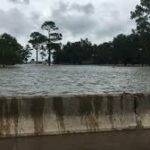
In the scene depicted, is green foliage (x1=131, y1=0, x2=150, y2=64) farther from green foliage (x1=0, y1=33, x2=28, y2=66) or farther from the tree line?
green foliage (x1=0, y1=33, x2=28, y2=66)

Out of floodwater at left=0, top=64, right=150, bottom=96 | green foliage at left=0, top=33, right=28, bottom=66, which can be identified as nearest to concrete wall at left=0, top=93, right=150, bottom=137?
floodwater at left=0, top=64, right=150, bottom=96

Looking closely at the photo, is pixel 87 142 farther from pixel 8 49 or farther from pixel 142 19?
pixel 8 49

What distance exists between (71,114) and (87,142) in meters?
0.48

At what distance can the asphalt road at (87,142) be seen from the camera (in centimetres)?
798

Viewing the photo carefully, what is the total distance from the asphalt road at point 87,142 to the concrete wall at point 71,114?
0.09m

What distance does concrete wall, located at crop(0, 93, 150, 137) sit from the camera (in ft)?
26.3

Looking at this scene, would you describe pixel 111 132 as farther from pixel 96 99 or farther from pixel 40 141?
pixel 40 141

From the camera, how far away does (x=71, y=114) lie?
8281mm

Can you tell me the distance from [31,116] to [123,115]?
1443mm

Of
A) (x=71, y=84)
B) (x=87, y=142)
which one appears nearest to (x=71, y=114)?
(x=87, y=142)

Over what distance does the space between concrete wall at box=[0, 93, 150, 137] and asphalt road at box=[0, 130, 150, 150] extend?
0.09 m

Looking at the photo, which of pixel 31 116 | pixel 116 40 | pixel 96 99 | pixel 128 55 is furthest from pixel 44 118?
pixel 116 40

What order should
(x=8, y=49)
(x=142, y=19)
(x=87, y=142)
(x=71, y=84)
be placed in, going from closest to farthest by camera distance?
1. (x=87, y=142)
2. (x=71, y=84)
3. (x=142, y=19)
4. (x=8, y=49)

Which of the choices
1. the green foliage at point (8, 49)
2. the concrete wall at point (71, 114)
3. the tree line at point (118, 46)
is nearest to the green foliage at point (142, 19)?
the tree line at point (118, 46)
